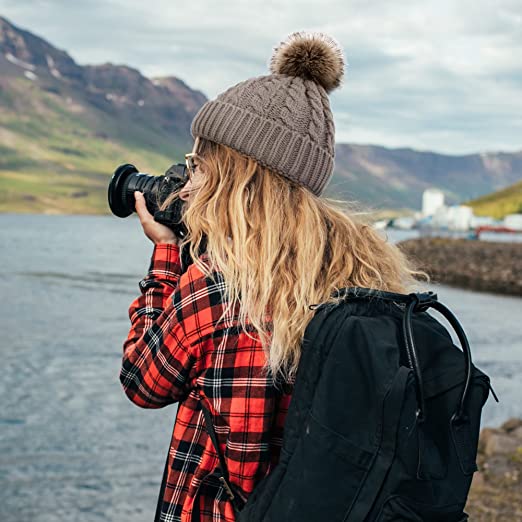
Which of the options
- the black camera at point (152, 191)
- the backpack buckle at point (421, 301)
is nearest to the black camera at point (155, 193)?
the black camera at point (152, 191)

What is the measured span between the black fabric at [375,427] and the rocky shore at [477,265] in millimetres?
36956

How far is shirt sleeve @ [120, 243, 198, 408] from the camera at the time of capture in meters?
2.10

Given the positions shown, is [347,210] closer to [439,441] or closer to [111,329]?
[439,441]

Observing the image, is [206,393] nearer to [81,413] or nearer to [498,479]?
[498,479]

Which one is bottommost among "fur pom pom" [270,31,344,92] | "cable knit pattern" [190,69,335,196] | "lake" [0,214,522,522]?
"lake" [0,214,522,522]

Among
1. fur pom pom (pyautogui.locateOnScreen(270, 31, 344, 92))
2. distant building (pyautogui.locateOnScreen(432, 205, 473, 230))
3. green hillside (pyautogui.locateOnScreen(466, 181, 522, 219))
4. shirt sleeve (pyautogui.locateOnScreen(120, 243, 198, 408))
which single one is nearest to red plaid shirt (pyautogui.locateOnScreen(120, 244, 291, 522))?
shirt sleeve (pyautogui.locateOnScreen(120, 243, 198, 408))

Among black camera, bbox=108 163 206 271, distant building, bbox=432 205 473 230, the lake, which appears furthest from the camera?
distant building, bbox=432 205 473 230

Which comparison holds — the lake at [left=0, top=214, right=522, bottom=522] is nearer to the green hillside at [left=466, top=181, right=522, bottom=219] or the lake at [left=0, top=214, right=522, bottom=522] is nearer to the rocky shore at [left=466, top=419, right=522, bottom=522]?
the rocky shore at [left=466, top=419, right=522, bottom=522]

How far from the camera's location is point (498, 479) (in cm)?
762

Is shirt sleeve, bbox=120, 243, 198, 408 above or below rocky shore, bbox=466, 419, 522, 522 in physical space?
above

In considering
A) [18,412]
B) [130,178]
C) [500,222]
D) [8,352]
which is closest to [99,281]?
[8,352]

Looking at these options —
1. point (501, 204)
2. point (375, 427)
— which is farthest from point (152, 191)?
point (501, 204)

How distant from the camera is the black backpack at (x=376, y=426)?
1815 mm

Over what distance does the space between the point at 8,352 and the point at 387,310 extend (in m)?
16.7
